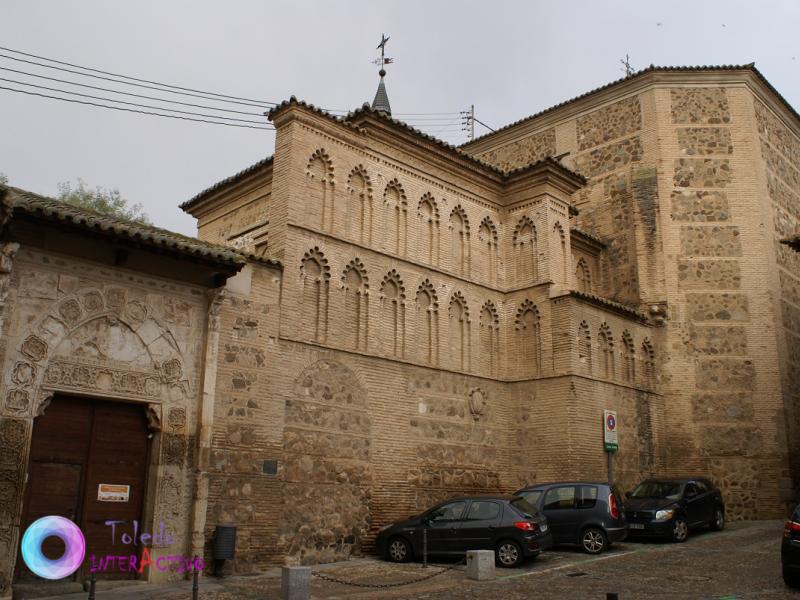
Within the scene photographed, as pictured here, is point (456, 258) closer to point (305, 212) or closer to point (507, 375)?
point (507, 375)

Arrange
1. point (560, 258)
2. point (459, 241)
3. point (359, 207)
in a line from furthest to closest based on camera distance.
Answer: point (560, 258)
point (459, 241)
point (359, 207)

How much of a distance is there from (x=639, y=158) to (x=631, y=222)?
1.96 metres

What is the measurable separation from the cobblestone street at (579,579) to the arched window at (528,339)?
5.18 metres

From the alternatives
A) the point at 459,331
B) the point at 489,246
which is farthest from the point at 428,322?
the point at 489,246

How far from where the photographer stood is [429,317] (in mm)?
17875

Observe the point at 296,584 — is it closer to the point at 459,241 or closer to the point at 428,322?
the point at 428,322

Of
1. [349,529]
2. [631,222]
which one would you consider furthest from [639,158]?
[349,529]

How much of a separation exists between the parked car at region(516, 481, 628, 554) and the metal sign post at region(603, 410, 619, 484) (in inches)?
147

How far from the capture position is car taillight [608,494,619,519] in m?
14.5

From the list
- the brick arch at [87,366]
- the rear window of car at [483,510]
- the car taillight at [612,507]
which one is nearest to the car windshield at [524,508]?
the rear window of car at [483,510]

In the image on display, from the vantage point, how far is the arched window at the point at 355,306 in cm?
1600

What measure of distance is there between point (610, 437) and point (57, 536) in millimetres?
12802

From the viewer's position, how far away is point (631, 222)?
22781 millimetres

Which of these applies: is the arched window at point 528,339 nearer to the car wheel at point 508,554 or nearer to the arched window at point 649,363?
the arched window at point 649,363
